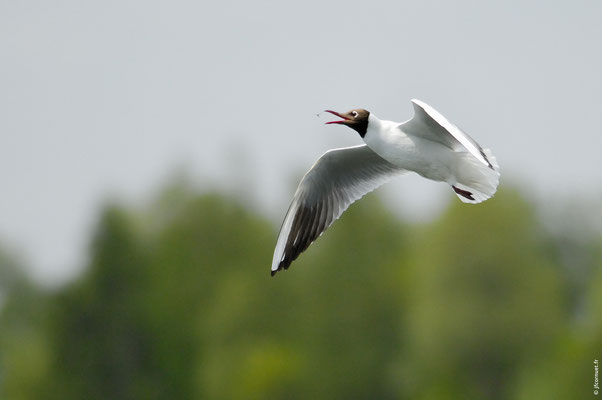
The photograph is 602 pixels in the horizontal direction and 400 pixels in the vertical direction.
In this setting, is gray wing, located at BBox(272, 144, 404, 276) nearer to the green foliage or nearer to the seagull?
the seagull

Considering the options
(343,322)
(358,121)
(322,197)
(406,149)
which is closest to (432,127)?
(406,149)

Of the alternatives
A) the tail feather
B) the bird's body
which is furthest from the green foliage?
the bird's body

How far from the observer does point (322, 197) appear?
39.1 ft

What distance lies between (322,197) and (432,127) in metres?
1.75

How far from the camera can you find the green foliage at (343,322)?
22422 millimetres

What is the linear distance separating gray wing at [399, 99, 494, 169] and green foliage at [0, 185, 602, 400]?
9406 mm

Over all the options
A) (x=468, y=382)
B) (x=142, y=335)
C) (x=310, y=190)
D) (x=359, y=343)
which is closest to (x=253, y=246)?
(x=142, y=335)

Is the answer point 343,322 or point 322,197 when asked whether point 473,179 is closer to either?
point 322,197

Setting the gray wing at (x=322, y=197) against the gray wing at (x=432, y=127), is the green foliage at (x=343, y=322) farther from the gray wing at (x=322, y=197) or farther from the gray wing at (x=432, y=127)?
the gray wing at (x=432, y=127)

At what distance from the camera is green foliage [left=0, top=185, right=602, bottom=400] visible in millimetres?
22422

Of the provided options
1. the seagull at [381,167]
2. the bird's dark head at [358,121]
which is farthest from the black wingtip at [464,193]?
the bird's dark head at [358,121]

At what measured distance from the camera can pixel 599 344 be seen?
19156 millimetres

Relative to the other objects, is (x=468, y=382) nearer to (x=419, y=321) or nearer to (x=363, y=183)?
(x=419, y=321)

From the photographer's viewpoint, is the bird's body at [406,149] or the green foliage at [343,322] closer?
the bird's body at [406,149]
